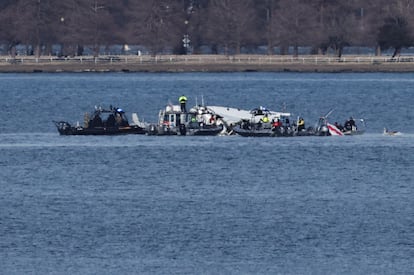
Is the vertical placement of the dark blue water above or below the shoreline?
above

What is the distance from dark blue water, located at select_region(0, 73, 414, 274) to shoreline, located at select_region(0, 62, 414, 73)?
7657cm

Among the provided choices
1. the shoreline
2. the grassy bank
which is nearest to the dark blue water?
the shoreline

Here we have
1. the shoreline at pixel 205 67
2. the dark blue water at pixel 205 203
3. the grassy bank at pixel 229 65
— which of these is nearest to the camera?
the dark blue water at pixel 205 203

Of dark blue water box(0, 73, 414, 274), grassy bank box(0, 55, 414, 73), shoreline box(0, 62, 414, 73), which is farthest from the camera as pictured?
grassy bank box(0, 55, 414, 73)

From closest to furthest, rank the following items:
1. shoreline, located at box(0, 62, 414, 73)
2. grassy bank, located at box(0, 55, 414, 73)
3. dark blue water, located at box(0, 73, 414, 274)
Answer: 1. dark blue water, located at box(0, 73, 414, 274)
2. shoreline, located at box(0, 62, 414, 73)
3. grassy bank, located at box(0, 55, 414, 73)

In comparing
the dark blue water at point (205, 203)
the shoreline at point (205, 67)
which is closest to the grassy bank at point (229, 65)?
the shoreline at point (205, 67)

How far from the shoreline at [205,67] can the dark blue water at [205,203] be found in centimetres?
7657

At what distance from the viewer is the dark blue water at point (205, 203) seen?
164 feet

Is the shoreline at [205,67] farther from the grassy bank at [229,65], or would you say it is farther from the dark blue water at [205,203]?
the dark blue water at [205,203]

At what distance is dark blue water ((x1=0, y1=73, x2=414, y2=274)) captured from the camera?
50.0 meters

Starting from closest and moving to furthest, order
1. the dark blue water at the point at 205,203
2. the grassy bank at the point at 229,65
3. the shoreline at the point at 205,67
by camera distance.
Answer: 1. the dark blue water at the point at 205,203
2. the shoreline at the point at 205,67
3. the grassy bank at the point at 229,65

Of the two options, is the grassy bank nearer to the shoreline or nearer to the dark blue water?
the shoreline

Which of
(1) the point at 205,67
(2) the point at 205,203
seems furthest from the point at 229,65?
(2) the point at 205,203

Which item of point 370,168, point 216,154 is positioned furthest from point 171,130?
point 370,168
